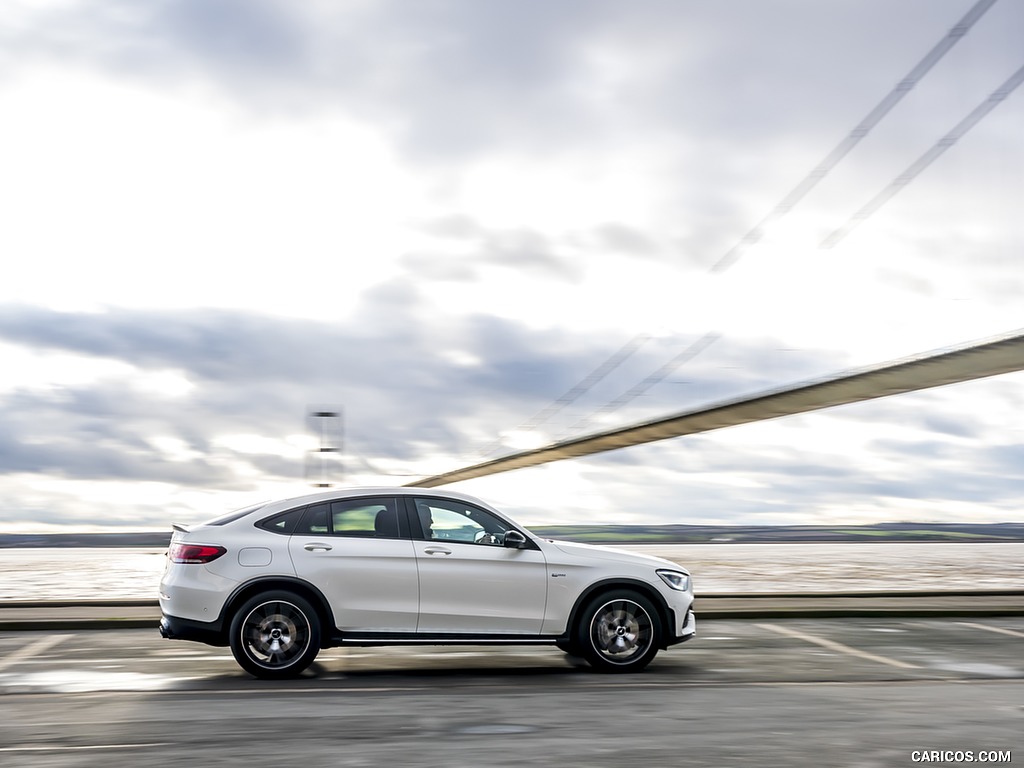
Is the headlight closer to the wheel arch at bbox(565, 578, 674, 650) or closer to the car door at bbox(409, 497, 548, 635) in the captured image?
the wheel arch at bbox(565, 578, 674, 650)

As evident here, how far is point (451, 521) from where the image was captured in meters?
9.60

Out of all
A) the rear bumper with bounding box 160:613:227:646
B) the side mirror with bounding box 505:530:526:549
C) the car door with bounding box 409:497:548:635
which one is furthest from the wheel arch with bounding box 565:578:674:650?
the rear bumper with bounding box 160:613:227:646

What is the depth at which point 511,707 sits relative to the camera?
7797mm

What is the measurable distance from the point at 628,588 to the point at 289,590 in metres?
2.80

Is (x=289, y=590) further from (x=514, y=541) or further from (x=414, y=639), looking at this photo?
(x=514, y=541)

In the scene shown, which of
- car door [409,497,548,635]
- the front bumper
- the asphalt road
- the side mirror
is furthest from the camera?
the front bumper

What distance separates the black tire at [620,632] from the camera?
9.52 metres

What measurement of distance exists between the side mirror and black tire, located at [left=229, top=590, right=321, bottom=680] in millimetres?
1650

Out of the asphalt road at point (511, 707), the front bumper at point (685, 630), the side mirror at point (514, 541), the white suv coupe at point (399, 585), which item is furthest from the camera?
the front bumper at point (685, 630)

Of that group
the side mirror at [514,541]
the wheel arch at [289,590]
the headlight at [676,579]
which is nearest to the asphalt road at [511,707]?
the wheel arch at [289,590]

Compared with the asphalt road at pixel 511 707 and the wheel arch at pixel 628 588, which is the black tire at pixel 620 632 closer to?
the wheel arch at pixel 628 588

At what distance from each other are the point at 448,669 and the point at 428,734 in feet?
10.4

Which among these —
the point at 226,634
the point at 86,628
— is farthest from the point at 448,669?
the point at 86,628

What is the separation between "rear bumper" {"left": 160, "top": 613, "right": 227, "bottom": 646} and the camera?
900cm
